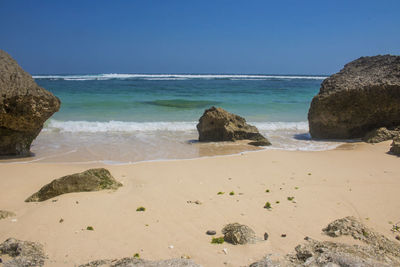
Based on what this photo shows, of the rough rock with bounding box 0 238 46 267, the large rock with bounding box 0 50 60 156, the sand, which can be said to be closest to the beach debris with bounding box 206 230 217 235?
the sand

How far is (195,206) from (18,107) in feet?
14.6

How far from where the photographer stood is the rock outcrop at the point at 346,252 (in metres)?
2.59

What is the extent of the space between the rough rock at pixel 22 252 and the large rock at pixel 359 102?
790cm

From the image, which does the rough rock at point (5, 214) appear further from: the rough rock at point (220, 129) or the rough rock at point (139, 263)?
the rough rock at point (220, 129)

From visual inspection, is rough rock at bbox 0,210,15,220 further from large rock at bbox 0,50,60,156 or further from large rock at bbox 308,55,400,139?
large rock at bbox 308,55,400,139

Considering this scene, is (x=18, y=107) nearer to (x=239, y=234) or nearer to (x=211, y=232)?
(x=211, y=232)

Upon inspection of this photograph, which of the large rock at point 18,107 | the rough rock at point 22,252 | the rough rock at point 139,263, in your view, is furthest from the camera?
the large rock at point 18,107

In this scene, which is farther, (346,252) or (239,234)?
(239,234)

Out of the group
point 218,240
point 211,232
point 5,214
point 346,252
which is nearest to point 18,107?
point 5,214

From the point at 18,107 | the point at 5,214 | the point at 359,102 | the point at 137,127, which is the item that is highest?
the point at 359,102

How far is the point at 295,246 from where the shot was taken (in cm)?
304

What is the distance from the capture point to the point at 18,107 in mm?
6559

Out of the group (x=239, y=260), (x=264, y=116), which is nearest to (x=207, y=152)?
(x=239, y=260)

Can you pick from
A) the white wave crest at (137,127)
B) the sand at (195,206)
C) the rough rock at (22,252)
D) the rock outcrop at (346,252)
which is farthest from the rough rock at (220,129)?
the rough rock at (22,252)
